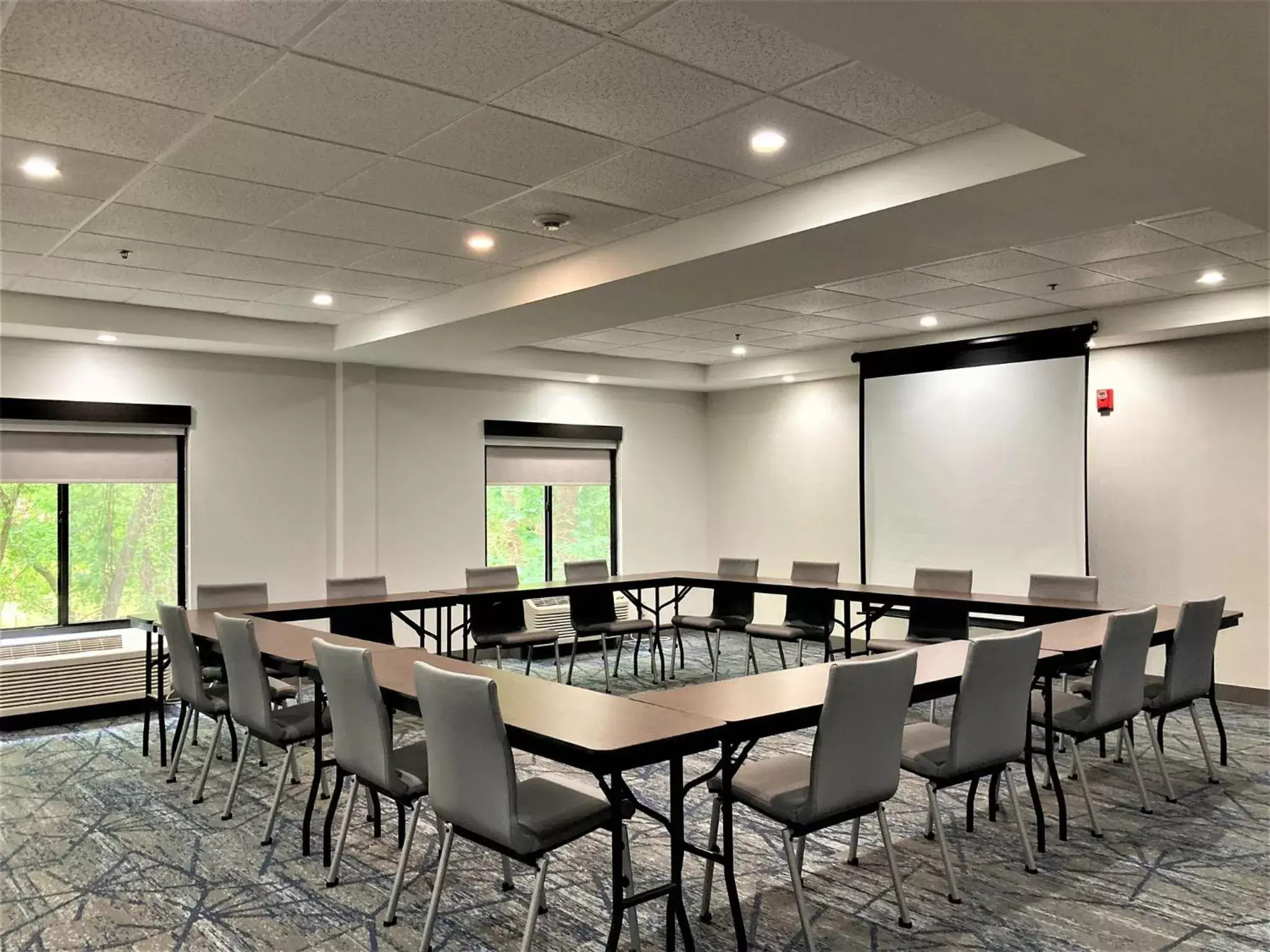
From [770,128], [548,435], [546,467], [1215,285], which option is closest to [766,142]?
[770,128]

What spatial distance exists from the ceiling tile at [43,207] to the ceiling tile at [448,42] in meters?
2.06

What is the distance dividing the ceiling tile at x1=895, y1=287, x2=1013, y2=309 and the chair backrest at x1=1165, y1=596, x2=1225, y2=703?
2657mm

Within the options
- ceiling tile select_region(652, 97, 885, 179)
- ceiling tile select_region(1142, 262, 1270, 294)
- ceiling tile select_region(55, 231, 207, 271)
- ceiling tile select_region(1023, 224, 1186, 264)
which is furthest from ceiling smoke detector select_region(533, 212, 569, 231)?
ceiling tile select_region(1142, 262, 1270, 294)

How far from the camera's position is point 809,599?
7.61 meters

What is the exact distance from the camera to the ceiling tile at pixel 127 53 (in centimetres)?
273

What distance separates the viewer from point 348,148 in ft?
12.3

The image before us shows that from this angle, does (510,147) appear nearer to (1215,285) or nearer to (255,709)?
(255,709)

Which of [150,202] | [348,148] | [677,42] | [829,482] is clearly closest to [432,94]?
[348,148]

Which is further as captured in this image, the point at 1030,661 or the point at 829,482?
the point at 829,482

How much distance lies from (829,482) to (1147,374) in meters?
3.25

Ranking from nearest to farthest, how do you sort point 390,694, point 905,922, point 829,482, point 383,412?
point 905,922 < point 390,694 < point 383,412 < point 829,482

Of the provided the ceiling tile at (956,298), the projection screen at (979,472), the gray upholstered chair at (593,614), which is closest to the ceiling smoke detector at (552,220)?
the ceiling tile at (956,298)

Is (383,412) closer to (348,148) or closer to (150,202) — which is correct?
(150,202)

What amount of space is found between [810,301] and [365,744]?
470 cm
